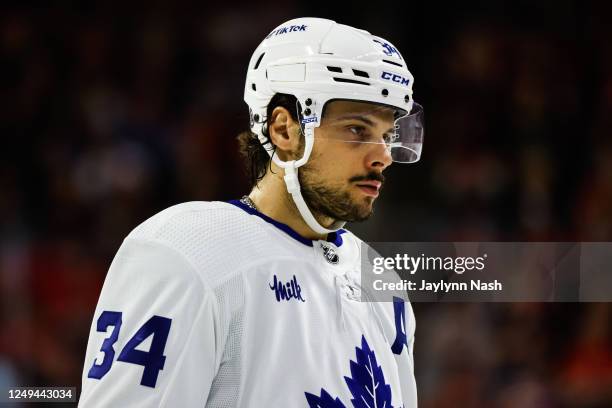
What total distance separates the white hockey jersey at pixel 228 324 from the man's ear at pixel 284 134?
0.50ft

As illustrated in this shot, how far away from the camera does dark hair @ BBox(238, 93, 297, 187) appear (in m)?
1.93

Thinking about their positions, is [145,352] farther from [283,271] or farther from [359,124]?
[359,124]

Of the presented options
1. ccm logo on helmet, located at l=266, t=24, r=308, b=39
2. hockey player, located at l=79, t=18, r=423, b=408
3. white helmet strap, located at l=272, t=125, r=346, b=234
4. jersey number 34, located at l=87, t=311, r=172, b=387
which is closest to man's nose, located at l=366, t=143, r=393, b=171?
hockey player, located at l=79, t=18, r=423, b=408

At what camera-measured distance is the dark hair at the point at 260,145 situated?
1.93 m

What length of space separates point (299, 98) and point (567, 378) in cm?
240

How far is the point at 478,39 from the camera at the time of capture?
190 inches

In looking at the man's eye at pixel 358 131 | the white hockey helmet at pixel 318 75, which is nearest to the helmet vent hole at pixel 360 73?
the white hockey helmet at pixel 318 75

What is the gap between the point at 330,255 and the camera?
6.38ft

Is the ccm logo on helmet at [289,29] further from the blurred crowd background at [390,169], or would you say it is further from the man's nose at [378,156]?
the blurred crowd background at [390,169]

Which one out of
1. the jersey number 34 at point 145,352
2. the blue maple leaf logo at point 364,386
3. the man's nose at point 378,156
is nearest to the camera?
the jersey number 34 at point 145,352

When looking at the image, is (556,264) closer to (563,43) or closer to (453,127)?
(453,127)

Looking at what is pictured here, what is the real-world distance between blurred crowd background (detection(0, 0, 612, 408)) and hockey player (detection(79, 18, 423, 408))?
1826 millimetres

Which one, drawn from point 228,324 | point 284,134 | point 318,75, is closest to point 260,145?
point 284,134

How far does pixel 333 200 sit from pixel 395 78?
0.94 feet
